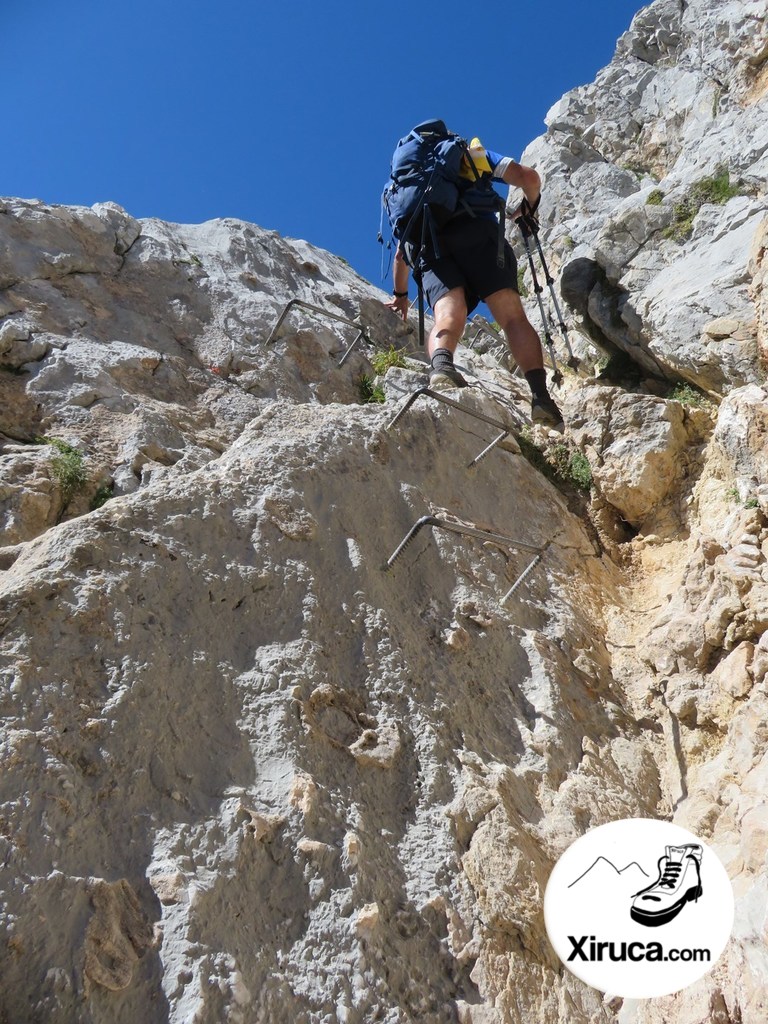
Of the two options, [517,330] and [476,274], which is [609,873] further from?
[476,274]

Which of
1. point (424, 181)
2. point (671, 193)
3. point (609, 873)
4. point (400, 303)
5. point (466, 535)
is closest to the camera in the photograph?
point (609, 873)

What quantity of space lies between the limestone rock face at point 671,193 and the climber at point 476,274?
1.98 m

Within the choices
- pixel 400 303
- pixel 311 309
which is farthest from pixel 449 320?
pixel 311 309

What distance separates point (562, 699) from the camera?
4684 millimetres

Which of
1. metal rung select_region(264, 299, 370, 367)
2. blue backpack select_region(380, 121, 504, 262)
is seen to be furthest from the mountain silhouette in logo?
metal rung select_region(264, 299, 370, 367)

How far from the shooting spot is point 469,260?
22.5 feet

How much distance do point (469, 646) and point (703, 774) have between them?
4.64 ft

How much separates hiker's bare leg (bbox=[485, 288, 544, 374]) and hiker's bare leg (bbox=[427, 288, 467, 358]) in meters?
0.30

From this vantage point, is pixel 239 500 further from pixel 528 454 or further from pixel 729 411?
pixel 729 411

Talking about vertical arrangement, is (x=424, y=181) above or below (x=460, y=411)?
above

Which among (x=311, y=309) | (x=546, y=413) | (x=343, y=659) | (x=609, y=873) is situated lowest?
(x=609, y=873)

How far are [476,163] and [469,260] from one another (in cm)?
82

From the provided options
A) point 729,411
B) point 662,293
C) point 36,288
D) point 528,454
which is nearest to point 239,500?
point 528,454

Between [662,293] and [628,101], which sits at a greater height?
[628,101]
